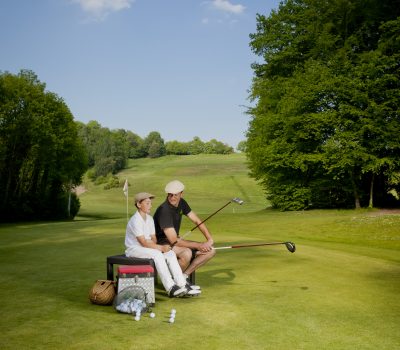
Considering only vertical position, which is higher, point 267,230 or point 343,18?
point 343,18

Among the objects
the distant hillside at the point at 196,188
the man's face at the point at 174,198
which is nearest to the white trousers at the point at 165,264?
the man's face at the point at 174,198

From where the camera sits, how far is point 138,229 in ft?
28.5

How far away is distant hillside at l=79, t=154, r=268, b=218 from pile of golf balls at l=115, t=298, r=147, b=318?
207 feet

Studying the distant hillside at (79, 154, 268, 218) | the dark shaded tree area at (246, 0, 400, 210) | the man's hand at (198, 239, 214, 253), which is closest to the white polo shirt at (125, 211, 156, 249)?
the man's hand at (198, 239, 214, 253)

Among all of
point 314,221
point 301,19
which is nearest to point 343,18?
point 301,19

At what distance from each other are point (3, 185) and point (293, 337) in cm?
4200

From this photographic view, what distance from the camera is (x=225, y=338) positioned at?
6.04m

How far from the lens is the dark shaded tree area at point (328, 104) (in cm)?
3284

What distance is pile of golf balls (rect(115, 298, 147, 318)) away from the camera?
23.9 feet

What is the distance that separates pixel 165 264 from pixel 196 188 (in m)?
99.3

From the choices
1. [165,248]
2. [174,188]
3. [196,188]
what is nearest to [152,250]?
[165,248]

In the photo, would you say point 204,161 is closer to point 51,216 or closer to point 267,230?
point 51,216

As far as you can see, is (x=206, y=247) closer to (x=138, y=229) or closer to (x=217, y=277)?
(x=138, y=229)

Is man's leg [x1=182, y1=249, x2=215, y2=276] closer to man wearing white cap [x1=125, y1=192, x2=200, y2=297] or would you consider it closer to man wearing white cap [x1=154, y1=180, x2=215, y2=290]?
man wearing white cap [x1=154, y1=180, x2=215, y2=290]
